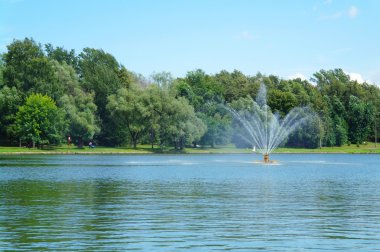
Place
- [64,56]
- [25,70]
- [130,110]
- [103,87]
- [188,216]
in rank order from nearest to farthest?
[188,216], [130,110], [25,70], [103,87], [64,56]

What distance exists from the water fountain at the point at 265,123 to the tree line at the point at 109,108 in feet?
6.70

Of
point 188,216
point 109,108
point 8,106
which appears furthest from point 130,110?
point 188,216

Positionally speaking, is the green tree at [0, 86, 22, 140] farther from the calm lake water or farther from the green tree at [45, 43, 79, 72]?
the calm lake water

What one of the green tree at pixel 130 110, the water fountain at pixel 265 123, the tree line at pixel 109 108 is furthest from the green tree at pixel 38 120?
the water fountain at pixel 265 123

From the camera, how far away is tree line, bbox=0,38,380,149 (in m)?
130

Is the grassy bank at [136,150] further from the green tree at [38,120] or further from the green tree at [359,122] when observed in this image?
the green tree at [359,122]

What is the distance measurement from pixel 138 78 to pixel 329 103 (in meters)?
53.7

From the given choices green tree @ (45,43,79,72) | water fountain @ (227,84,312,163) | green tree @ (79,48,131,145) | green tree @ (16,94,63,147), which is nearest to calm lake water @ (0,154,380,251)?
green tree @ (16,94,63,147)

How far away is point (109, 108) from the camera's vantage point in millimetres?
136625

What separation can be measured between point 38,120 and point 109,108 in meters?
15.4

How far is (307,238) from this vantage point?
25281mm

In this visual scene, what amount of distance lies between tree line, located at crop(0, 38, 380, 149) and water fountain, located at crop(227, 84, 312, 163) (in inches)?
80.4

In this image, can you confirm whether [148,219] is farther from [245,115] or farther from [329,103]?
[329,103]

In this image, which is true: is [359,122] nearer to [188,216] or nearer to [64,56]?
[64,56]
